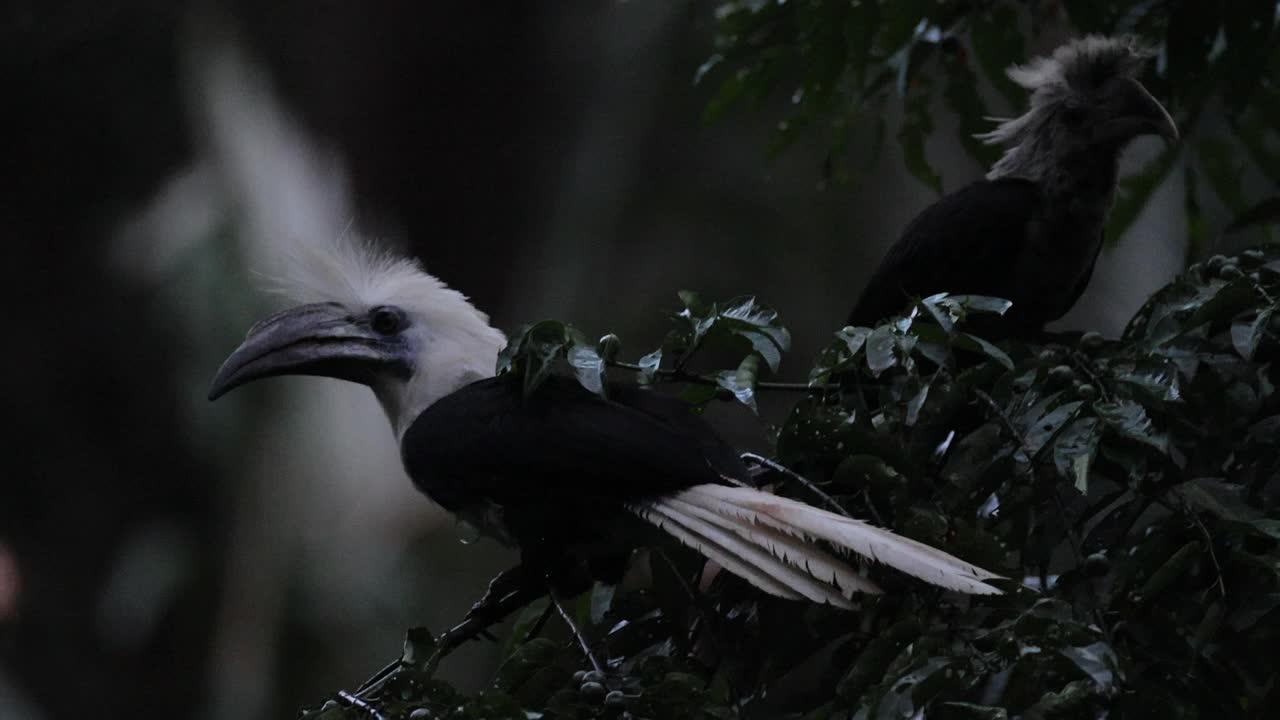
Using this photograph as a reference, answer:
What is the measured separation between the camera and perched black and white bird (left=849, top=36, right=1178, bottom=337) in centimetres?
322

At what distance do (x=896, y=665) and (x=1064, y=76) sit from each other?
237 centimetres

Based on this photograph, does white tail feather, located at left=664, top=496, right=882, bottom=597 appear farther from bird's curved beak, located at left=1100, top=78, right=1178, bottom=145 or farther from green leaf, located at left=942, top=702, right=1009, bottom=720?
bird's curved beak, located at left=1100, top=78, right=1178, bottom=145

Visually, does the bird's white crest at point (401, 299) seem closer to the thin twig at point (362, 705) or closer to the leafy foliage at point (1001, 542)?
the leafy foliage at point (1001, 542)

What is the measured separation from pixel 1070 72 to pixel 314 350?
2.02 m

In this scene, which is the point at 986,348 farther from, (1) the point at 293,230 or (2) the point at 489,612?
(1) the point at 293,230

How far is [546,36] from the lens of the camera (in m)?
7.64

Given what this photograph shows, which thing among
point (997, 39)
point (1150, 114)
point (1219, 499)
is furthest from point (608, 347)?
point (1150, 114)

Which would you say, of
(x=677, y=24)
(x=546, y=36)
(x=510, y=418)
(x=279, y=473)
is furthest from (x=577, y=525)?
(x=546, y=36)

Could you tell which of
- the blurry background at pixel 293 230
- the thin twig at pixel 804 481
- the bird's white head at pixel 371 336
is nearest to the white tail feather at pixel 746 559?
the thin twig at pixel 804 481

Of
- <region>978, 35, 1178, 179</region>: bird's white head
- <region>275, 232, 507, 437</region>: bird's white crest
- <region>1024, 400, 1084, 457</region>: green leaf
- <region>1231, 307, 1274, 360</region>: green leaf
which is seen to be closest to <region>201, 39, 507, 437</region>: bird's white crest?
<region>275, 232, 507, 437</region>: bird's white crest

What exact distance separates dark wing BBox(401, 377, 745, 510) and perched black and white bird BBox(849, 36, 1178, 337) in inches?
47.8

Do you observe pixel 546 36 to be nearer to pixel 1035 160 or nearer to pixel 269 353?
pixel 1035 160

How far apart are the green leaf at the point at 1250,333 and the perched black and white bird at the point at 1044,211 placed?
1.35 meters

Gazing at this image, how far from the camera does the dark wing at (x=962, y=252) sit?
10.5 ft
